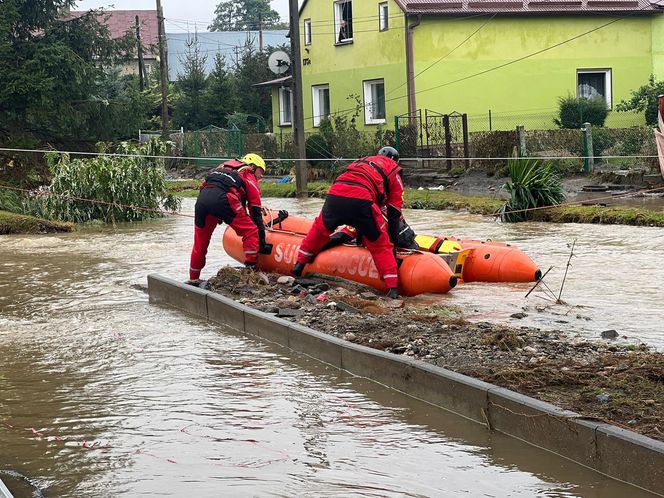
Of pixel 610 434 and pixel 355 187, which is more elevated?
pixel 355 187

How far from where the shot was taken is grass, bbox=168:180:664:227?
19406mm

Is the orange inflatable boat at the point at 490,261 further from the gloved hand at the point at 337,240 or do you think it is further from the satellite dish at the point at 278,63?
the satellite dish at the point at 278,63

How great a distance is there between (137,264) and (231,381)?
340 inches

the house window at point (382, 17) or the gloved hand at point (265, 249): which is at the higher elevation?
the house window at point (382, 17)

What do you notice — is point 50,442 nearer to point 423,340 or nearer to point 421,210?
point 423,340

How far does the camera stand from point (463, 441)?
6.54 meters

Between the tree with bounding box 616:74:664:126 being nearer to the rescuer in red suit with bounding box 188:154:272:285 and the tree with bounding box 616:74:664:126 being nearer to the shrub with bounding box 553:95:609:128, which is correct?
the shrub with bounding box 553:95:609:128

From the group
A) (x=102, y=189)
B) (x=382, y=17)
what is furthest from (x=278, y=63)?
(x=102, y=189)

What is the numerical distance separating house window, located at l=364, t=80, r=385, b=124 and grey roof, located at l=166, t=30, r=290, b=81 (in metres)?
37.6

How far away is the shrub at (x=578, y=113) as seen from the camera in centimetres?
3356

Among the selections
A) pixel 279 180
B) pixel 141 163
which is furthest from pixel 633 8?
pixel 141 163

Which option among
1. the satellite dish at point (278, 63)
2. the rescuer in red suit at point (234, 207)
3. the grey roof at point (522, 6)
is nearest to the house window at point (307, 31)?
the grey roof at point (522, 6)

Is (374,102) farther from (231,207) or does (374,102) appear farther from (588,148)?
(231,207)

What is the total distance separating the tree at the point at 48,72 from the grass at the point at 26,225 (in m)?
10.0
